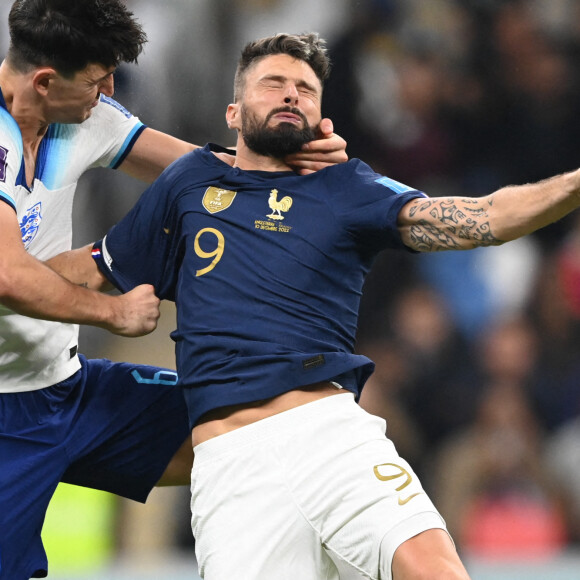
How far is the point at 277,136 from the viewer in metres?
3.44

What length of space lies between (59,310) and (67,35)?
0.93 meters

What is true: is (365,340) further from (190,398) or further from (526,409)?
(190,398)

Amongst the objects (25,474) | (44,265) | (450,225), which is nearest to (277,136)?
(450,225)

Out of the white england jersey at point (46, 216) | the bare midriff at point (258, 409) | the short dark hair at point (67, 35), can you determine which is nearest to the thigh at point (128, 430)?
the white england jersey at point (46, 216)

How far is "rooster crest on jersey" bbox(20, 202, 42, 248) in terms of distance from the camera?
3.56 metres

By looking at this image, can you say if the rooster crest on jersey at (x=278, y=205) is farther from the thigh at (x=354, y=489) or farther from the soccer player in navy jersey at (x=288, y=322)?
the thigh at (x=354, y=489)

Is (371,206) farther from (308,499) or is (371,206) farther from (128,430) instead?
(128,430)

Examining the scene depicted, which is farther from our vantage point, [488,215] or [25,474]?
[25,474]

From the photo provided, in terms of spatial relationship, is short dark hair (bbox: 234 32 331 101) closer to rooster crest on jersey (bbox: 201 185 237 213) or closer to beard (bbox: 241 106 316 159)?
beard (bbox: 241 106 316 159)

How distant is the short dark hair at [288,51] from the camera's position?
3586 mm

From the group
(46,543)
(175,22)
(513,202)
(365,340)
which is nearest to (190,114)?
(175,22)

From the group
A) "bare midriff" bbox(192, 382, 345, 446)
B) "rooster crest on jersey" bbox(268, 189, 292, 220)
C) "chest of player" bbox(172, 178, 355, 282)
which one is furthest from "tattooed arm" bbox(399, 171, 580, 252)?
"bare midriff" bbox(192, 382, 345, 446)

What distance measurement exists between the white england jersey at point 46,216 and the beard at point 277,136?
691mm

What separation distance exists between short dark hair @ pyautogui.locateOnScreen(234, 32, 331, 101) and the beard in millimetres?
222
